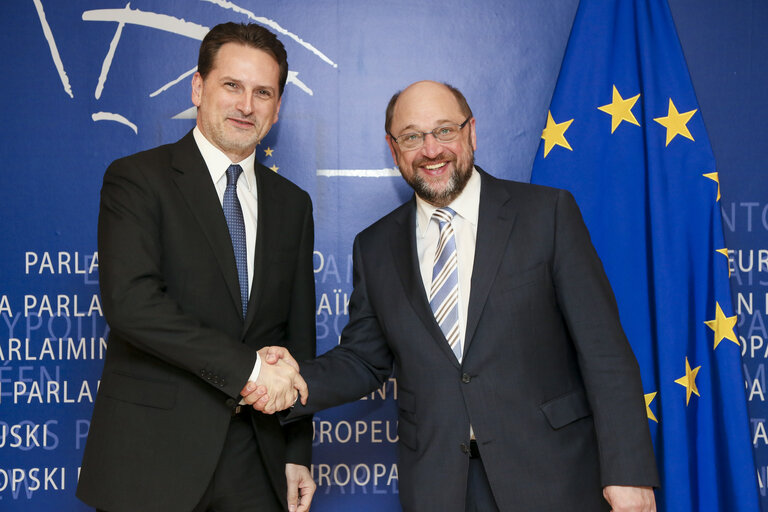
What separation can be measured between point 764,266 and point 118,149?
115 inches

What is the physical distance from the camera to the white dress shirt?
6.63ft

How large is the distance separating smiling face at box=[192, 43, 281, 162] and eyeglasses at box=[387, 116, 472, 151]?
0.48m

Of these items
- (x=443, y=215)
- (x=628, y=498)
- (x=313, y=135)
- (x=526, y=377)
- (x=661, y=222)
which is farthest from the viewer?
(x=313, y=135)

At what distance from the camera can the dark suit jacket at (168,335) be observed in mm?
1770

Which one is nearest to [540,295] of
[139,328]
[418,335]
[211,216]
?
[418,335]

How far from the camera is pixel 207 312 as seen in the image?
1895 mm

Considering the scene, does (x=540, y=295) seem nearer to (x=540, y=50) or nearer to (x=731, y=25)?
(x=540, y=50)

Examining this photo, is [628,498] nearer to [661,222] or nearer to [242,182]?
[661,222]

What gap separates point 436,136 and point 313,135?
85cm

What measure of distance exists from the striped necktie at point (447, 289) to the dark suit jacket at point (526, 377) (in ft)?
0.13

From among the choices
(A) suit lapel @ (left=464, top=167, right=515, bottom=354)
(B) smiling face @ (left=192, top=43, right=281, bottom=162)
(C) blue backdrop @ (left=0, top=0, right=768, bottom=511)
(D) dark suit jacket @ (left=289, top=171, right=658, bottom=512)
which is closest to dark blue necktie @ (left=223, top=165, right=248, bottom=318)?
(B) smiling face @ (left=192, top=43, right=281, bottom=162)

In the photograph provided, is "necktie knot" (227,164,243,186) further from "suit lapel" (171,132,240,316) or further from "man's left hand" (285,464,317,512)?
"man's left hand" (285,464,317,512)

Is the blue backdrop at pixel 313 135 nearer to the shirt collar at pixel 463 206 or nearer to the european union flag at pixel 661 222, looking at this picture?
the european union flag at pixel 661 222

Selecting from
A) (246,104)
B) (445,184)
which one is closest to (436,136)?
(445,184)
